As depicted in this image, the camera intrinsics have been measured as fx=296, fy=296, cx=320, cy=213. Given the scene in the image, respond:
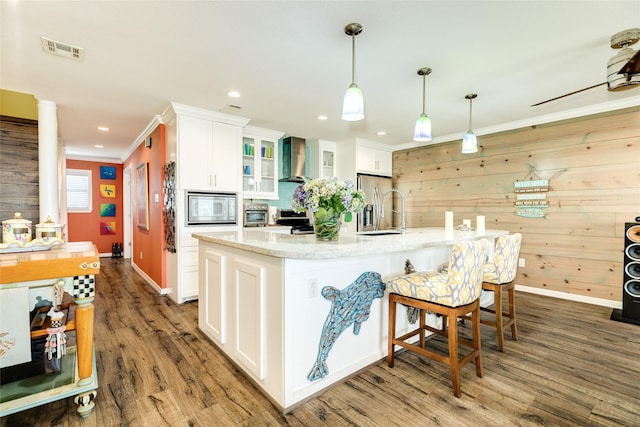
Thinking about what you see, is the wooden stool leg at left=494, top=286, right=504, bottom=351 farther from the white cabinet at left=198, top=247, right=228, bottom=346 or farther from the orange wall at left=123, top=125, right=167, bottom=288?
the orange wall at left=123, top=125, right=167, bottom=288

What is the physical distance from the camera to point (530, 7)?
74.0 inches

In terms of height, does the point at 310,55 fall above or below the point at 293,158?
above

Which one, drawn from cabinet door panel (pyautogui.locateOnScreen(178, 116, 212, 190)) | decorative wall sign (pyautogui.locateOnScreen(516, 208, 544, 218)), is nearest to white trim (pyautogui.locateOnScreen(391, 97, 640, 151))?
decorative wall sign (pyautogui.locateOnScreen(516, 208, 544, 218))

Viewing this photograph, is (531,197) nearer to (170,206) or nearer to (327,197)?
(327,197)

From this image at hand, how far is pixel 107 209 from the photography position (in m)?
7.14

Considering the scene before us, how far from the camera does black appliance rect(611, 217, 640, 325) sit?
3.08m

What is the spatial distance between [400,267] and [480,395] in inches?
37.9

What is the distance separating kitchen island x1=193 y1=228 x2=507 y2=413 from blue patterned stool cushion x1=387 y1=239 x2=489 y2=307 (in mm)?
229

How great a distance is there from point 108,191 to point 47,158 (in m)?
4.37

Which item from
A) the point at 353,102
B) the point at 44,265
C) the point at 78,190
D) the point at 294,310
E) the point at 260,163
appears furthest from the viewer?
the point at 78,190

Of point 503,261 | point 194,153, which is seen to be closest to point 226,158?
point 194,153

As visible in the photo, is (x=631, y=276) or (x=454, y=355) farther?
(x=631, y=276)

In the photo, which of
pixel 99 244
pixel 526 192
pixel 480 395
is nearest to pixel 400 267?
pixel 480 395

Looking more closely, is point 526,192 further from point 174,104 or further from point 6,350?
point 6,350
